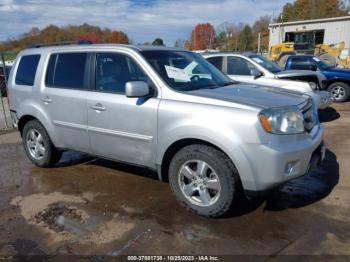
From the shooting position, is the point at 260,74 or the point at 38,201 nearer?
the point at 38,201

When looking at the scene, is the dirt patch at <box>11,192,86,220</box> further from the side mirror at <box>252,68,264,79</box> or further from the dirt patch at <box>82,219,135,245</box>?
the side mirror at <box>252,68,264,79</box>

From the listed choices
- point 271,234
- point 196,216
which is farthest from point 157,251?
point 271,234

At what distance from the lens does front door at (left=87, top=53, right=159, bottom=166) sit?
4.25m

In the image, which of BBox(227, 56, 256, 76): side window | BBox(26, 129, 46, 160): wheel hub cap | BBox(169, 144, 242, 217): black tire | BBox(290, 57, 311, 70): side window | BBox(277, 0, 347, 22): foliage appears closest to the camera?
BBox(169, 144, 242, 217): black tire

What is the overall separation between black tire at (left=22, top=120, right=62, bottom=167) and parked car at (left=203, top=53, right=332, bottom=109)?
194 inches

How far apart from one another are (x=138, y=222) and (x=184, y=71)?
1903 mm

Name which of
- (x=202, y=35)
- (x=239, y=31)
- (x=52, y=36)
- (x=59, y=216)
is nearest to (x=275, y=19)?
(x=239, y=31)

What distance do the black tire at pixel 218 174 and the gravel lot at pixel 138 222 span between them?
0.13m

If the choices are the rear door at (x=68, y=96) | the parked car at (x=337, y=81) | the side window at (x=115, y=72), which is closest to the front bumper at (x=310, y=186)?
the side window at (x=115, y=72)

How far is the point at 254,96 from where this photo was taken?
402 centimetres

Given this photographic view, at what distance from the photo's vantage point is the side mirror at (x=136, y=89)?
4.01 meters

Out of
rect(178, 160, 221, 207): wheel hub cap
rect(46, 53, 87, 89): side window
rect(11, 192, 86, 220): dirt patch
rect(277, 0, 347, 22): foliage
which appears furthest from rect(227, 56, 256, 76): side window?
rect(277, 0, 347, 22): foliage

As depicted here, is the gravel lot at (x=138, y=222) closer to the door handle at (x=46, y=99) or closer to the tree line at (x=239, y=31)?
the door handle at (x=46, y=99)

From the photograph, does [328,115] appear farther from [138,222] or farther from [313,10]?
[313,10]
